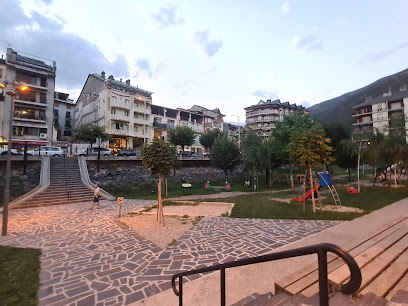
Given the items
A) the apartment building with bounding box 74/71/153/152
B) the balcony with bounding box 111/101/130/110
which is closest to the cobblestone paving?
the apartment building with bounding box 74/71/153/152

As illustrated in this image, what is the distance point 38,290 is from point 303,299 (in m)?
5.38

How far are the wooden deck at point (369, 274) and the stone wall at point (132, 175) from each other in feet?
74.8

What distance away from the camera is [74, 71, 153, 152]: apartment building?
143 feet

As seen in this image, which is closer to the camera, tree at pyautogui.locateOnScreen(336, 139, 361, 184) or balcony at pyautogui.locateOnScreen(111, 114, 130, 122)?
tree at pyautogui.locateOnScreen(336, 139, 361, 184)

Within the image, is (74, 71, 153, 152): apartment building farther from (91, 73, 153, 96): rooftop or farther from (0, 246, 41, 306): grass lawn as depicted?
(0, 246, 41, 306): grass lawn

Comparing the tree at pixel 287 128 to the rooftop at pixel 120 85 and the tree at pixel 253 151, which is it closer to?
the tree at pixel 253 151

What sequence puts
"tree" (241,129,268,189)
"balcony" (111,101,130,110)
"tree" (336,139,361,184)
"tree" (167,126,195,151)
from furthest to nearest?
"balcony" (111,101,130,110), "tree" (167,126,195,151), "tree" (241,129,268,189), "tree" (336,139,361,184)

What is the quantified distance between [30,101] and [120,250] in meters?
45.1

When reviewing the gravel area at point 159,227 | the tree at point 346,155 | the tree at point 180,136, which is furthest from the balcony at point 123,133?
the tree at point 346,155

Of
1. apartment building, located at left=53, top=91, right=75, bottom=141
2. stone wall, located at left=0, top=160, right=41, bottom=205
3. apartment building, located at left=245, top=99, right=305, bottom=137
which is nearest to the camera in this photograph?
stone wall, located at left=0, top=160, right=41, bottom=205

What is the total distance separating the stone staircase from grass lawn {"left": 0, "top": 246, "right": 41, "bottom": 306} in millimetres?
9646

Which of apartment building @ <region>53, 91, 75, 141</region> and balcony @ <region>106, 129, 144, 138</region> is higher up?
apartment building @ <region>53, 91, 75, 141</region>

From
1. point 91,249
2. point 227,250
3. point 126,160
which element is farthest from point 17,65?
point 227,250

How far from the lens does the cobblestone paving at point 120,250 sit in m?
4.63
